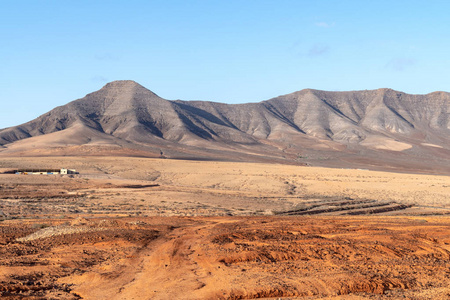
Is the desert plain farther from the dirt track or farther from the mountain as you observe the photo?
the mountain

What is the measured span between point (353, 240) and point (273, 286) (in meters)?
7.44

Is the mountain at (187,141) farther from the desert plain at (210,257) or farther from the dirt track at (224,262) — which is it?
the dirt track at (224,262)

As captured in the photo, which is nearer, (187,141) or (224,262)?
(224,262)

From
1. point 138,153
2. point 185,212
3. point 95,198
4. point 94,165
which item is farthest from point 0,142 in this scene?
point 185,212

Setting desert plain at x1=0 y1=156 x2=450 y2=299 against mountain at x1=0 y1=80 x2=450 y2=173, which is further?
mountain at x1=0 y1=80 x2=450 y2=173

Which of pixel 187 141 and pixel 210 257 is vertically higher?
pixel 187 141

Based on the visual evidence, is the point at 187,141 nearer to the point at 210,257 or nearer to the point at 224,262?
the point at 210,257

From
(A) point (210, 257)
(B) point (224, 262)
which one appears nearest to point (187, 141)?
(A) point (210, 257)

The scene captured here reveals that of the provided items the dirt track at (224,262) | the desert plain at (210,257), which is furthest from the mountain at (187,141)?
the dirt track at (224,262)

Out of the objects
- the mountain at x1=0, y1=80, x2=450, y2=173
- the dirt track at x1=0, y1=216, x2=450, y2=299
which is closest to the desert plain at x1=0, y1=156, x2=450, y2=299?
the dirt track at x1=0, y1=216, x2=450, y2=299

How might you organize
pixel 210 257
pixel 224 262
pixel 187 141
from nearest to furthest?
1. pixel 224 262
2. pixel 210 257
3. pixel 187 141

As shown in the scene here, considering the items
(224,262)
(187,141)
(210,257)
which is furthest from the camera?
(187,141)

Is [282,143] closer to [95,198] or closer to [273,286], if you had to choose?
[95,198]

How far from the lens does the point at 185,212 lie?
101 ft
